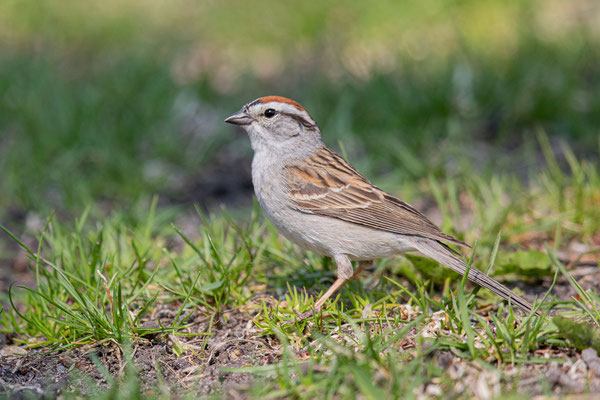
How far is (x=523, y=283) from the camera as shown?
15.5ft

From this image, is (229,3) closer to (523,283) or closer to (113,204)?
(113,204)

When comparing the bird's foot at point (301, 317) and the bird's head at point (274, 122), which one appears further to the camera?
the bird's head at point (274, 122)

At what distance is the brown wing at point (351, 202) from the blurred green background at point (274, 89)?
1.37 meters

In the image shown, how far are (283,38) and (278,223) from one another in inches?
236

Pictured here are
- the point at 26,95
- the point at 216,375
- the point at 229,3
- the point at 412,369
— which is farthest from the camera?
the point at 229,3

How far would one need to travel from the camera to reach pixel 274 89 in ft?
27.8

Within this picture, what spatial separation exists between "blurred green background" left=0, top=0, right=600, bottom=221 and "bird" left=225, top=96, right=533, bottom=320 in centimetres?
144

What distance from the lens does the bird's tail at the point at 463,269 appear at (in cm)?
388

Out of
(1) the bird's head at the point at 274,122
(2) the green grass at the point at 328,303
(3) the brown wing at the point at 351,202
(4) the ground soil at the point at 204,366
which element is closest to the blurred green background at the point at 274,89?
(2) the green grass at the point at 328,303

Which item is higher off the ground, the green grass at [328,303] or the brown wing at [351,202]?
the brown wing at [351,202]

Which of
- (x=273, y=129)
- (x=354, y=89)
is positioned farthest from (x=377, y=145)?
(x=273, y=129)

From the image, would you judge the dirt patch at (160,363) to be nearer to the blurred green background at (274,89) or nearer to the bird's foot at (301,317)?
the bird's foot at (301,317)

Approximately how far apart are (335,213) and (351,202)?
Result: 153mm

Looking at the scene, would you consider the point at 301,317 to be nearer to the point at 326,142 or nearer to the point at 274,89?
the point at 326,142
